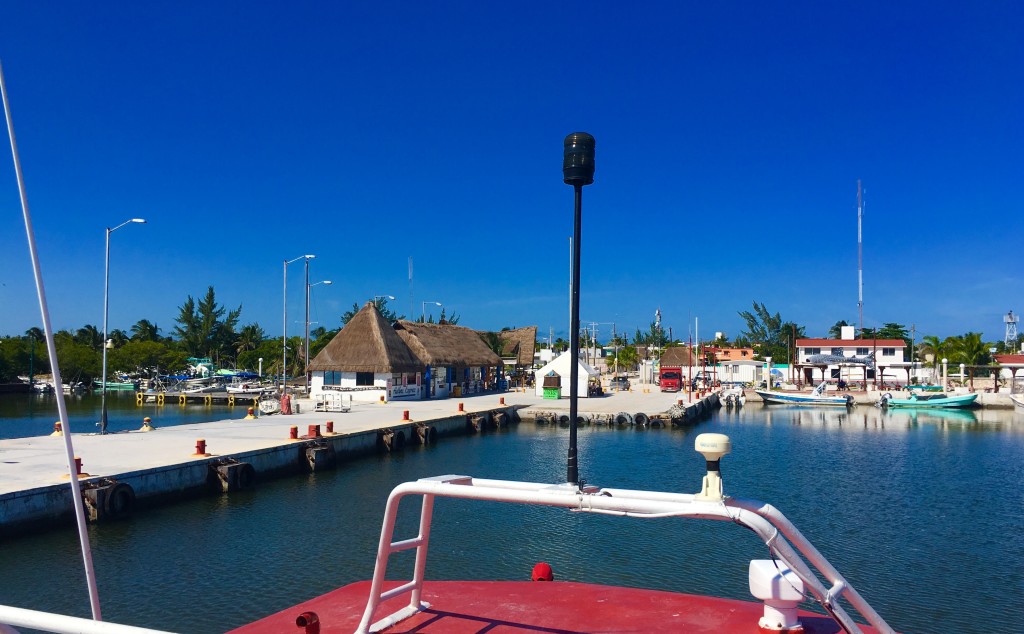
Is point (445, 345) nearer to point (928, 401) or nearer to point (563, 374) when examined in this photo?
point (563, 374)

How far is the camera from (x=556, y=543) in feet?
54.1

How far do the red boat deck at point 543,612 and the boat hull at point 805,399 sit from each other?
56704 mm

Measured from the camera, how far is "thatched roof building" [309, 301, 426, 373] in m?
46.3

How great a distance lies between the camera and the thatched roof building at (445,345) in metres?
52.3

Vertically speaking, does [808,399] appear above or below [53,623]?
below

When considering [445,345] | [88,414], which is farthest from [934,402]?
[88,414]

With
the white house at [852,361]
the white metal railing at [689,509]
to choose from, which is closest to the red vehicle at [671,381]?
the white house at [852,361]

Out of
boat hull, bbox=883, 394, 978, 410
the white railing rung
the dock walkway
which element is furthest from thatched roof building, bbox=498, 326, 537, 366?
the white railing rung

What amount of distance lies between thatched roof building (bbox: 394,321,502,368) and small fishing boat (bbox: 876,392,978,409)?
31030 mm

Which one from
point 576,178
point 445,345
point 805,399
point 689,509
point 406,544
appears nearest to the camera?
point 689,509

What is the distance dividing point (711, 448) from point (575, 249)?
1873 millimetres

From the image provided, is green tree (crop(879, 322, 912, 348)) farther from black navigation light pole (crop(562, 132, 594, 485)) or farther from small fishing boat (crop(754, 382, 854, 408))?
black navigation light pole (crop(562, 132, 594, 485))

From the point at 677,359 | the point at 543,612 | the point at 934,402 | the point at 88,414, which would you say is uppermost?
the point at 677,359

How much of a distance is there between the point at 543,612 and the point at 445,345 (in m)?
49.6
